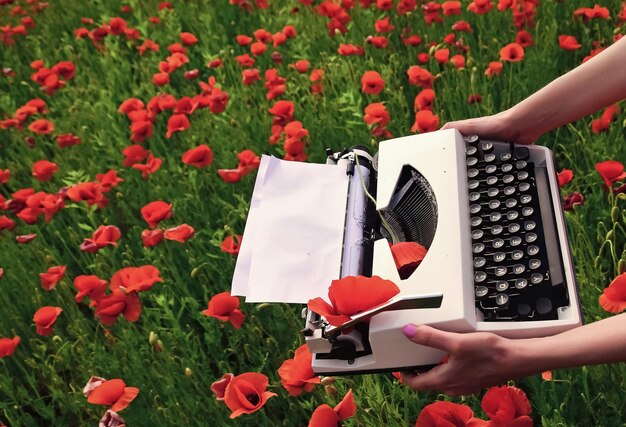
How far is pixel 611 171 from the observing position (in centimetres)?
175

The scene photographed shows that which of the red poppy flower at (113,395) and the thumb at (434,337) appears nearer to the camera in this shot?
the thumb at (434,337)

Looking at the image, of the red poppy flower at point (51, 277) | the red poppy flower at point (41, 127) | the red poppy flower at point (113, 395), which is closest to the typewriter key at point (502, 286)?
the red poppy flower at point (113, 395)

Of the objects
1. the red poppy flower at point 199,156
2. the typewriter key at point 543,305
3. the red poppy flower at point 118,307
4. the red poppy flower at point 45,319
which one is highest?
the typewriter key at point 543,305

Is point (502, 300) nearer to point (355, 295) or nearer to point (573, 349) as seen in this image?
point (573, 349)

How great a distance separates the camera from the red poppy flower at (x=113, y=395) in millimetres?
1629

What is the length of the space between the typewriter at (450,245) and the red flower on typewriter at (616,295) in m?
0.10

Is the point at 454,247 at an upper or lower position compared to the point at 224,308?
upper

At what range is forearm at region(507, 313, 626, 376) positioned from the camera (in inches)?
42.3

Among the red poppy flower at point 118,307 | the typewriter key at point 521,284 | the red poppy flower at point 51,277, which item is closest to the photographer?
the typewriter key at point 521,284

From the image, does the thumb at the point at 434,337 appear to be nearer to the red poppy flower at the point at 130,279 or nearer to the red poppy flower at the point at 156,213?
the red poppy flower at the point at 130,279

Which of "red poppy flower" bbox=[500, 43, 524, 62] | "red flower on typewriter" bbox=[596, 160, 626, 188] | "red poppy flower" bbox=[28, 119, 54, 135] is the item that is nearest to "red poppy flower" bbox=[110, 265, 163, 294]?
"red flower on typewriter" bbox=[596, 160, 626, 188]

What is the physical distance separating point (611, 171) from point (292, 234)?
3.08 ft

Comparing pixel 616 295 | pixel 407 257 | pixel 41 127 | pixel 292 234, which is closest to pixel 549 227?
pixel 616 295

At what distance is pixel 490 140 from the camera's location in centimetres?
178
